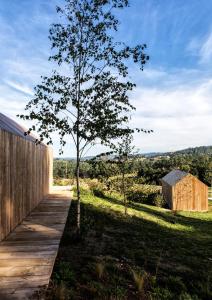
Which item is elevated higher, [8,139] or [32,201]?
[8,139]

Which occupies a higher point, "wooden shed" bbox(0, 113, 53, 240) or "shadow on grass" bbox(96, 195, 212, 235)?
"wooden shed" bbox(0, 113, 53, 240)

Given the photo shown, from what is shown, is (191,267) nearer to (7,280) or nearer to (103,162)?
(103,162)

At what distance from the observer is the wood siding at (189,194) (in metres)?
33.5

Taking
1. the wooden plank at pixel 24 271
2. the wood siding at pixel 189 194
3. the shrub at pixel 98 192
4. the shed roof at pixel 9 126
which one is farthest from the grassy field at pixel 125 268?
the wood siding at pixel 189 194

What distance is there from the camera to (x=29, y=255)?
6.30 metres

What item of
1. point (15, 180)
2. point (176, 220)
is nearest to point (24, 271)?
point (15, 180)

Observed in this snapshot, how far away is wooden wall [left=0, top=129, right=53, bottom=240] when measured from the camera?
24.6 ft

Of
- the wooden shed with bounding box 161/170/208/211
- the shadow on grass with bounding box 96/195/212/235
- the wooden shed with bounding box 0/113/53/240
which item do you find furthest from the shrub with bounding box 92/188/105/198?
the wooden shed with bounding box 161/170/208/211

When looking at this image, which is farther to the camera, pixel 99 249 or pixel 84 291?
pixel 99 249

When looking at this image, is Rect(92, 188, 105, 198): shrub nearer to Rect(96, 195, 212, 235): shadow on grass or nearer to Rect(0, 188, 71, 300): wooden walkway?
Rect(96, 195, 212, 235): shadow on grass

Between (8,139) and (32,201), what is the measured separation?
15.2ft

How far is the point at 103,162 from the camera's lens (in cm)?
895

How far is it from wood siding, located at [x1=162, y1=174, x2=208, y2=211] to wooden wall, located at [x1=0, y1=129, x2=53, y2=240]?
23.9 m

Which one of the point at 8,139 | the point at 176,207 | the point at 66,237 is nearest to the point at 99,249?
the point at 66,237
